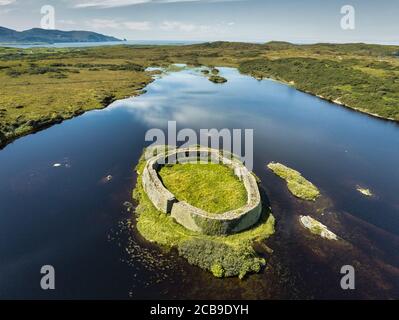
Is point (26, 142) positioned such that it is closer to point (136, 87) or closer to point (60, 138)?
point (60, 138)

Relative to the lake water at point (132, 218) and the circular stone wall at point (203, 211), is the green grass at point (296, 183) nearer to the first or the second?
the lake water at point (132, 218)

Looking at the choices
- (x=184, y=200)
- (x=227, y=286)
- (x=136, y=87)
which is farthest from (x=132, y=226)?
(x=136, y=87)

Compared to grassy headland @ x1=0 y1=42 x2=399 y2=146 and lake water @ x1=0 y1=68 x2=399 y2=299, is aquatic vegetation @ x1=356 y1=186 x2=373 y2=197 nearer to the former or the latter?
lake water @ x1=0 y1=68 x2=399 y2=299

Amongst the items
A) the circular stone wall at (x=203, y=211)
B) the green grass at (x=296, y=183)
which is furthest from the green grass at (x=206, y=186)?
the green grass at (x=296, y=183)
